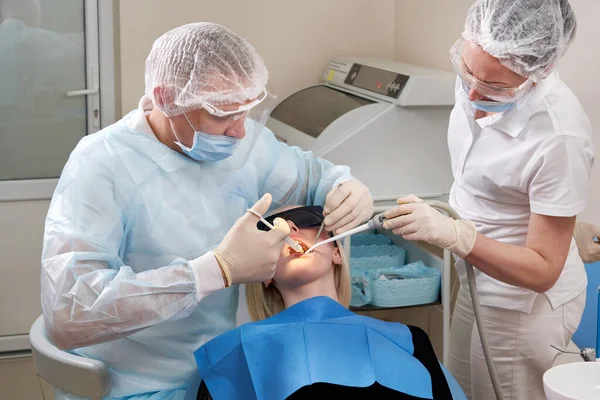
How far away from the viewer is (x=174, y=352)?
1.69 metres

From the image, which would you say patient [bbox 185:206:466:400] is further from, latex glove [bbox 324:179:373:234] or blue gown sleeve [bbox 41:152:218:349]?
blue gown sleeve [bbox 41:152:218:349]

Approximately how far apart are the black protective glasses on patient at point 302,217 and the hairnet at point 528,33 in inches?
21.0

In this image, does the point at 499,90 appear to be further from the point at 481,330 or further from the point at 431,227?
the point at 481,330

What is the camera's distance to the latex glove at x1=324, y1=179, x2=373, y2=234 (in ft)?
5.73

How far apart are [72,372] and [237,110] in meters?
0.63

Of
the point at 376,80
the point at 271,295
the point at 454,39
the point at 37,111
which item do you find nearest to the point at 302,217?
the point at 271,295

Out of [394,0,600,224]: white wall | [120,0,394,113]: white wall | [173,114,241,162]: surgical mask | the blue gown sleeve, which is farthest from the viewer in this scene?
[120,0,394,113]: white wall

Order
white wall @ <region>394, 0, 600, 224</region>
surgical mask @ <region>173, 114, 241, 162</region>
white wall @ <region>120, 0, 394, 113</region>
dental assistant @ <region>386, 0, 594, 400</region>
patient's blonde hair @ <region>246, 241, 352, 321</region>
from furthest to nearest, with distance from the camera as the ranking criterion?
white wall @ <region>120, 0, 394, 113</region>, white wall @ <region>394, 0, 600, 224</region>, patient's blonde hair @ <region>246, 241, 352, 321</region>, dental assistant @ <region>386, 0, 594, 400</region>, surgical mask @ <region>173, 114, 241, 162</region>

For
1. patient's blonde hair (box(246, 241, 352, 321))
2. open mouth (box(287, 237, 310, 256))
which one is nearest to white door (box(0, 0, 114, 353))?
patient's blonde hair (box(246, 241, 352, 321))

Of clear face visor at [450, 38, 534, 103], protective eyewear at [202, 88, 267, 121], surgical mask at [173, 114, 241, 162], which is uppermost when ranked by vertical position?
clear face visor at [450, 38, 534, 103]

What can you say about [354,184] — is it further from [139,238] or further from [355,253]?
[355,253]

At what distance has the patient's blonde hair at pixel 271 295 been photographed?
1.96 metres

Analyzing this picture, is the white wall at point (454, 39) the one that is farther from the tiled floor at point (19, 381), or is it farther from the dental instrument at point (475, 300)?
the tiled floor at point (19, 381)

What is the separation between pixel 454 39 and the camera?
9.49ft
